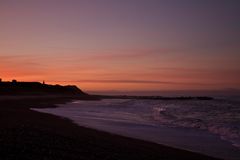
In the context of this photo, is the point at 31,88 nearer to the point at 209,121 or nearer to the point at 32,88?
the point at 32,88

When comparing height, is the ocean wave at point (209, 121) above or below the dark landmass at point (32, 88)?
below

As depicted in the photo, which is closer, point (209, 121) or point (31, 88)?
point (209, 121)

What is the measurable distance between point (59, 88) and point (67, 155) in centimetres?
13684

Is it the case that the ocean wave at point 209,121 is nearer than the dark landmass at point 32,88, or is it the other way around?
the ocean wave at point 209,121

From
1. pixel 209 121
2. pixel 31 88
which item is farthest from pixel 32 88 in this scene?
pixel 209 121

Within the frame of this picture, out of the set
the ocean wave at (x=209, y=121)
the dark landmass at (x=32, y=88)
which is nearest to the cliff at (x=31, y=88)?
the dark landmass at (x=32, y=88)

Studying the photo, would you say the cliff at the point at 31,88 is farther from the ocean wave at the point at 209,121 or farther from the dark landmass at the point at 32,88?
the ocean wave at the point at 209,121

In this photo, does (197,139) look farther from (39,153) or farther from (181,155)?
(39,153)

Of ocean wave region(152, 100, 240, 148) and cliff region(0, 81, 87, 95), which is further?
cliff region(0, 81, 87, 95)

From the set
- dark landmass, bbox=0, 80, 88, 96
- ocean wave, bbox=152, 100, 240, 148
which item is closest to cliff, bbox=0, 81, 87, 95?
dark landmass, bbox=0, 80, 88, 96

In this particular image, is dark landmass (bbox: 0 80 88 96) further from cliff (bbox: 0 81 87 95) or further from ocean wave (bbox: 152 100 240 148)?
ocean wave (bbox: 152 100 240 148)

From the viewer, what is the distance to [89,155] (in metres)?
9.30

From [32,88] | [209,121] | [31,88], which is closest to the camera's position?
[209,121]

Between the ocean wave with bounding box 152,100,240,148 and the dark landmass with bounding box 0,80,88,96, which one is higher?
the dark landmass with bounding box 0,80,88,96
